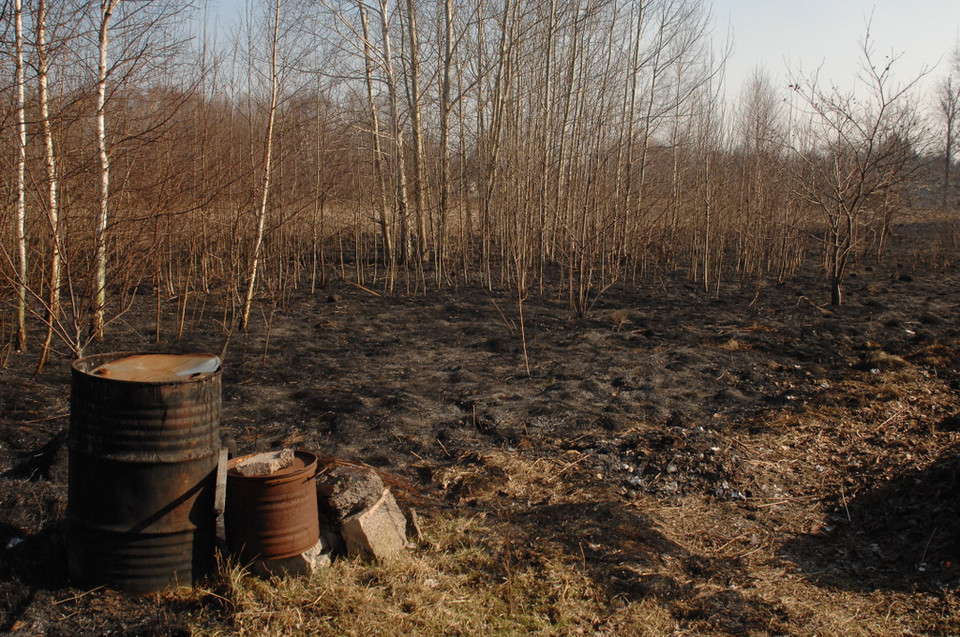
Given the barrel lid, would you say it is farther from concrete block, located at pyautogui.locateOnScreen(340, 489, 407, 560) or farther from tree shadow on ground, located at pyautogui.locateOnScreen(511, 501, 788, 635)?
tree shadow on ground, located at pyautogui.locateOnScreen(511, 501, 788, 635)

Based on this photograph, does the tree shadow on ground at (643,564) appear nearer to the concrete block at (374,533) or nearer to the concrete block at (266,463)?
the concrete block at (374,533)

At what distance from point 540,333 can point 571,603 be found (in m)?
5.55

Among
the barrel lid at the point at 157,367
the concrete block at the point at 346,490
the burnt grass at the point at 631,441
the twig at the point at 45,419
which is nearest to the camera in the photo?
the barrel lid at the point at 157,367

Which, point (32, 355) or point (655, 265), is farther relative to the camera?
point (655, 265)

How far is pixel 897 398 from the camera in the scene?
5.88m

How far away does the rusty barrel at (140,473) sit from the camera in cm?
260

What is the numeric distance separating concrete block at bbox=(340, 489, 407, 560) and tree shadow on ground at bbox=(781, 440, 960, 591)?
1.94 metres

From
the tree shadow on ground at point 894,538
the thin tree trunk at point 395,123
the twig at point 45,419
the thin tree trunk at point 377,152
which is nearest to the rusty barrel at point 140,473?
the twig at point 45,419

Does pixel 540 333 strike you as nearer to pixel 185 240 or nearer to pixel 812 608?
pixel 185 240

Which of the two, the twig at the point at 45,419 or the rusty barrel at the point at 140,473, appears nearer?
the rusty barrel at the point at 140,473

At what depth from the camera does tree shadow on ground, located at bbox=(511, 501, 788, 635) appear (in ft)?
9.45

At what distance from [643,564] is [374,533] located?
1237 millimetres

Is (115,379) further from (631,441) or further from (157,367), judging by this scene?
(631,441)

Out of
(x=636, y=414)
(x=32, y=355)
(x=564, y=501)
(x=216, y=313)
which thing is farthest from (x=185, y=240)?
(x=564, y=501)
